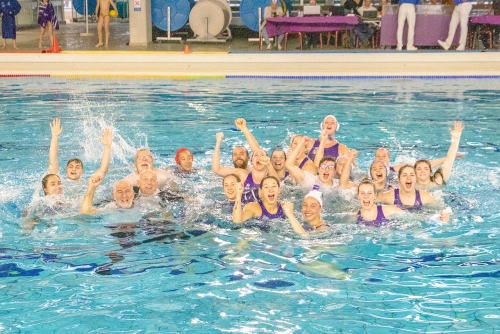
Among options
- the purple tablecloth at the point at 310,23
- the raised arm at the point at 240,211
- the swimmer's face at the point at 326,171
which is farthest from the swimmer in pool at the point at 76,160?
the purple tablecloth at the point at 310,23

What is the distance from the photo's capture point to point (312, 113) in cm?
1067

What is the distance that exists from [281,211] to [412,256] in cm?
127

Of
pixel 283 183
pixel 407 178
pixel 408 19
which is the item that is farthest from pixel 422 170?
pixel 408 19

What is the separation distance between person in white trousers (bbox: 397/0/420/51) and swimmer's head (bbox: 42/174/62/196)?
10.9 meters

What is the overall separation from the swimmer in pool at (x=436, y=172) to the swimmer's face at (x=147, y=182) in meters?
2.49

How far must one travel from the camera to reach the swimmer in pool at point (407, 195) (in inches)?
233

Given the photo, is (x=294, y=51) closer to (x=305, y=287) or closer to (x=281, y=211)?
(x=281, y=211)

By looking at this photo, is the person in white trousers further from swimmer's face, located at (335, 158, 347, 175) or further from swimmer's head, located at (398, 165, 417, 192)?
swimmer's head, located at (398, 165, 417, 192)

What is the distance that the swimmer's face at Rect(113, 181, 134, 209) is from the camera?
19.2 feet

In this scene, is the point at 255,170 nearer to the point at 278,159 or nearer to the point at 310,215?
the point at 278,159

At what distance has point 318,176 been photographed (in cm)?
662

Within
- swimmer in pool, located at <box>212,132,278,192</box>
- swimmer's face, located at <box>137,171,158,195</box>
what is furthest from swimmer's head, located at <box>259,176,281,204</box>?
swimmer's face, located at <box>137,171,158,195</box>

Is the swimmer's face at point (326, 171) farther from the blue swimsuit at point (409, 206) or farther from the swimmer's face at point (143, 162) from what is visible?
the swimmer's face at point (143, 162)

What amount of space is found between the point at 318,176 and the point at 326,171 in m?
0.20
